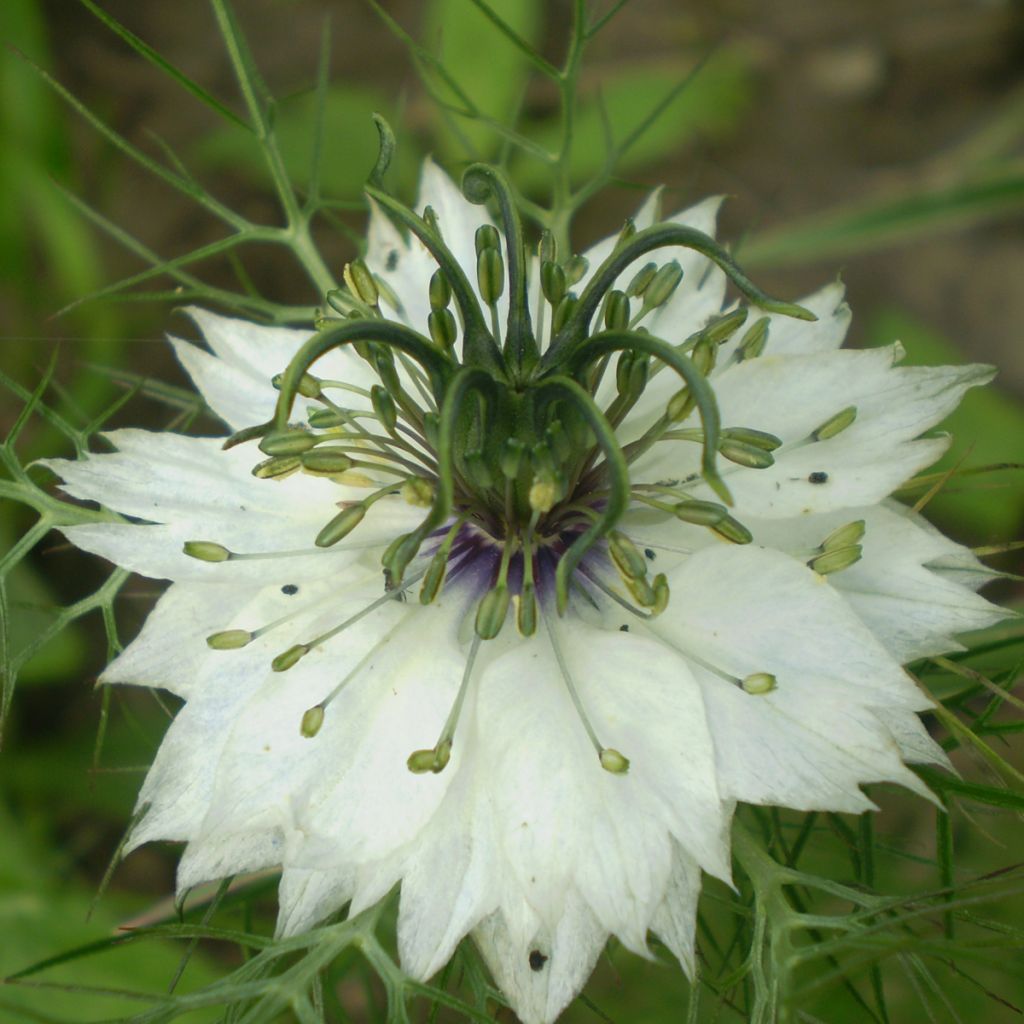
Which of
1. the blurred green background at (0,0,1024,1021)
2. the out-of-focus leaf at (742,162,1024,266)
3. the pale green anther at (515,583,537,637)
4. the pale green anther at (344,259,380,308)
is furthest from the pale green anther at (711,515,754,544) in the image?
the out-of-focus leaf at (742,162,1024,266)

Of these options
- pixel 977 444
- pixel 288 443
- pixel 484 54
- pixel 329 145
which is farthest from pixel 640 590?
pixel 329 145

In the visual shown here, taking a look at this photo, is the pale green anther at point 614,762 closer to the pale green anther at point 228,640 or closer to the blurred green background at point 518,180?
the pale green anther at point 228,640

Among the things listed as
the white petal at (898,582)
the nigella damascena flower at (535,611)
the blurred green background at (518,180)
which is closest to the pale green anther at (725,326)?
the nigella damascena flower at (535,611)

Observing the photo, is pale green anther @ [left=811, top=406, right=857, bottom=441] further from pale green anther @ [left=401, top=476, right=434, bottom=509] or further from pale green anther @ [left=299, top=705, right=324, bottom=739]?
pale green anther @ [left=299, top=705, right=324, bottom=739]

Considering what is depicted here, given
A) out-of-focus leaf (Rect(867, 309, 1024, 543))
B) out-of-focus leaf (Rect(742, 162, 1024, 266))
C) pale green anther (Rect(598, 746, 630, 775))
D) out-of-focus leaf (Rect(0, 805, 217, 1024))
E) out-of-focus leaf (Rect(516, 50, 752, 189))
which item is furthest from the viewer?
out-of-focus leaf (Rect(516, 50, 752, 189))

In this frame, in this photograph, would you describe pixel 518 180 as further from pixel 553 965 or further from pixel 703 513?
pixel 553 965
